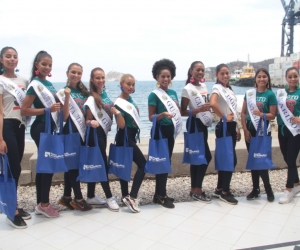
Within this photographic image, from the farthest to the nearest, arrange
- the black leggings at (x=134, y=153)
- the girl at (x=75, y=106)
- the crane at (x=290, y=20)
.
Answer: the crane at (x=290, y=20)
the black leggings at (x=134, y=153)
the girl at (x=75, y=106)

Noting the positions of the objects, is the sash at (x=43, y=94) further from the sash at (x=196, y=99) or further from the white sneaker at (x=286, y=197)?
the white sneaker at (x=286, y=197)

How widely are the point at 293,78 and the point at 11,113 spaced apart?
3053 millimetres

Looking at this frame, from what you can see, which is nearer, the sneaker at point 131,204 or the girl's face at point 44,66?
the girl's face at point 44,66

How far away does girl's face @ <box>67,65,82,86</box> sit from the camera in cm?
334

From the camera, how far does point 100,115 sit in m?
3.39

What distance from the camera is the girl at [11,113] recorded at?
9.90 ft

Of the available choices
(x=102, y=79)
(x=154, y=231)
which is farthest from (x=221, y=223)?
(x=102, y=79)

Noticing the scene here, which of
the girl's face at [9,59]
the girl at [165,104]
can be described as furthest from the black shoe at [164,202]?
the girl's face at [9,59]

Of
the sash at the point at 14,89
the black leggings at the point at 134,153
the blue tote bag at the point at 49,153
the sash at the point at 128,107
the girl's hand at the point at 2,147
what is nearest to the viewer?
the girl's hand at the point at 2,147

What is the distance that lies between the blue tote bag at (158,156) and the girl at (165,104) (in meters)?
0.12

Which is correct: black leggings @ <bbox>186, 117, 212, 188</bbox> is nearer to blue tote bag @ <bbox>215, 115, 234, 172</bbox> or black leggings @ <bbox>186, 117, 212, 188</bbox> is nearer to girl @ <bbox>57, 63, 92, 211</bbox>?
blue tote bag @ <bbox>215, 115, 234, 172</bbox>

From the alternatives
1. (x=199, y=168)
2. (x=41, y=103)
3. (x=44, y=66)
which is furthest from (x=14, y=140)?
(x=199, y=168)

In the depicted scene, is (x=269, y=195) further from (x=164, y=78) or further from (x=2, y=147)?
(x=2, y=147)

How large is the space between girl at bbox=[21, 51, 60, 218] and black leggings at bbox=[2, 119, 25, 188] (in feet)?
0.41
